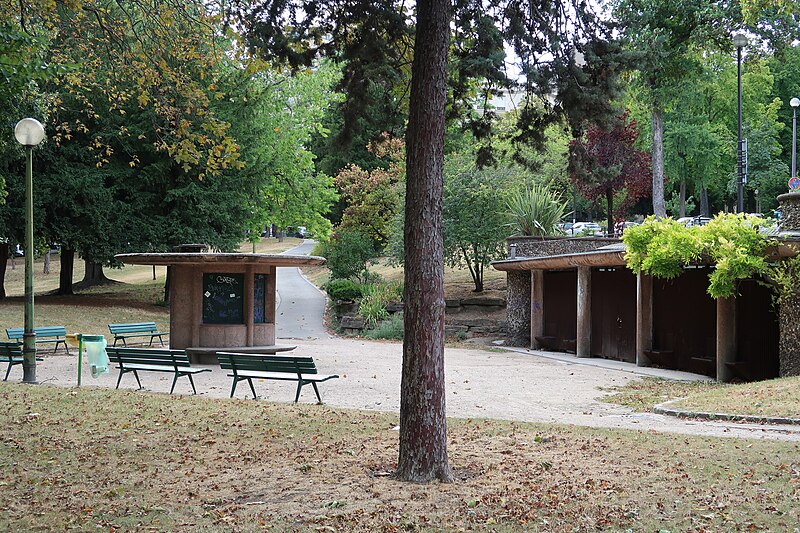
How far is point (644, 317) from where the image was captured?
19.6 m

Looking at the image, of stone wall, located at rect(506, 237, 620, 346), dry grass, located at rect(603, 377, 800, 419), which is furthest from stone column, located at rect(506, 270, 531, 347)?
dry grass, located at rect(603, 377, 800, 419)

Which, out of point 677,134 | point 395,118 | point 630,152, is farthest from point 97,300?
point 677,134

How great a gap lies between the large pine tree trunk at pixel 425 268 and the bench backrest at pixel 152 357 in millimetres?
7324

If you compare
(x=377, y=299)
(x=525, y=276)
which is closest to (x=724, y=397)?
(x=525, y=276)

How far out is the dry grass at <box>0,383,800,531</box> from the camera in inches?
245

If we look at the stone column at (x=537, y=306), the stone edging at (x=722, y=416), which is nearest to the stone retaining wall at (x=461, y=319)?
the stone column at (x=537, y=306)

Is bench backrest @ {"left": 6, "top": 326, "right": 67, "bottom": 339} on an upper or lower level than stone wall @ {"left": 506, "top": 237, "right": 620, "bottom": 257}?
lower

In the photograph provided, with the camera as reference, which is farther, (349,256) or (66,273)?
(349,256)

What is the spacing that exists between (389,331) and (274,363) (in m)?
16.2

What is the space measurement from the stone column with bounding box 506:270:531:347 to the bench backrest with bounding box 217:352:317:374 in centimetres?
1537

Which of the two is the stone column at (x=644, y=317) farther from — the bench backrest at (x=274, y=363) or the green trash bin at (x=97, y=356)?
the green trash bin at (x=97, y=356)

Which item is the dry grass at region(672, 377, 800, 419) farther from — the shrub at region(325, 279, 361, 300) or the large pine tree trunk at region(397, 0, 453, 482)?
the shrub at region(325, 279, 361, 300)

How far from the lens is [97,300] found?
34.0 meters

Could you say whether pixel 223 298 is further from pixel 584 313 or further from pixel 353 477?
pixel 353 477
